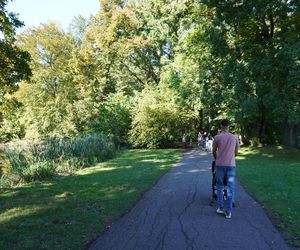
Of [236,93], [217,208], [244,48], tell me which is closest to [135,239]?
[217,208]

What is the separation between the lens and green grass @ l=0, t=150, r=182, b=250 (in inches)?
249

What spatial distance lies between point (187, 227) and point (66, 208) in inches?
119

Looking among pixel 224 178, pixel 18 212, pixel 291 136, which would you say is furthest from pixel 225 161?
pixel 291 136

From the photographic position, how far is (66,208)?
859cm

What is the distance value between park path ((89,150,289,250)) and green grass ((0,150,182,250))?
39 cm

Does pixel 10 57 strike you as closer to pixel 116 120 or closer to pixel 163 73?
pixel 116 120

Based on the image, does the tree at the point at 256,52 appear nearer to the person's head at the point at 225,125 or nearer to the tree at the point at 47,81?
the person's head at the point at 225,125

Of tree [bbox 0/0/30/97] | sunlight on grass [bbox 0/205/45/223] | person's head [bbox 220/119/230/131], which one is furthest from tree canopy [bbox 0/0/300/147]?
person's head [bbox 220/119/230/131]

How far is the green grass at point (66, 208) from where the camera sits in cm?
632

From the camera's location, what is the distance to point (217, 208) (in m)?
8.55

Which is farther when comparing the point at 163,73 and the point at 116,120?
the point at 163,73

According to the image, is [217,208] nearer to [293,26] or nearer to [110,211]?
[110,211]

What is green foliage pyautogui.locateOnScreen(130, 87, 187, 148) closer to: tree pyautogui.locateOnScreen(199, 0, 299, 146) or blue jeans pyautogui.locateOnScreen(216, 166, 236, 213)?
tree pyautogui.locateOnScreen(199, 0, 299, 146)

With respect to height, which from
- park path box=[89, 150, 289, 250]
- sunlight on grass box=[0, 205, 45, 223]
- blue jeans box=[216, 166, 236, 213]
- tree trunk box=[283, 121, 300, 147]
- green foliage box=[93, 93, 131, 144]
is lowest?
park path box=[89, 150, 289, 250]
